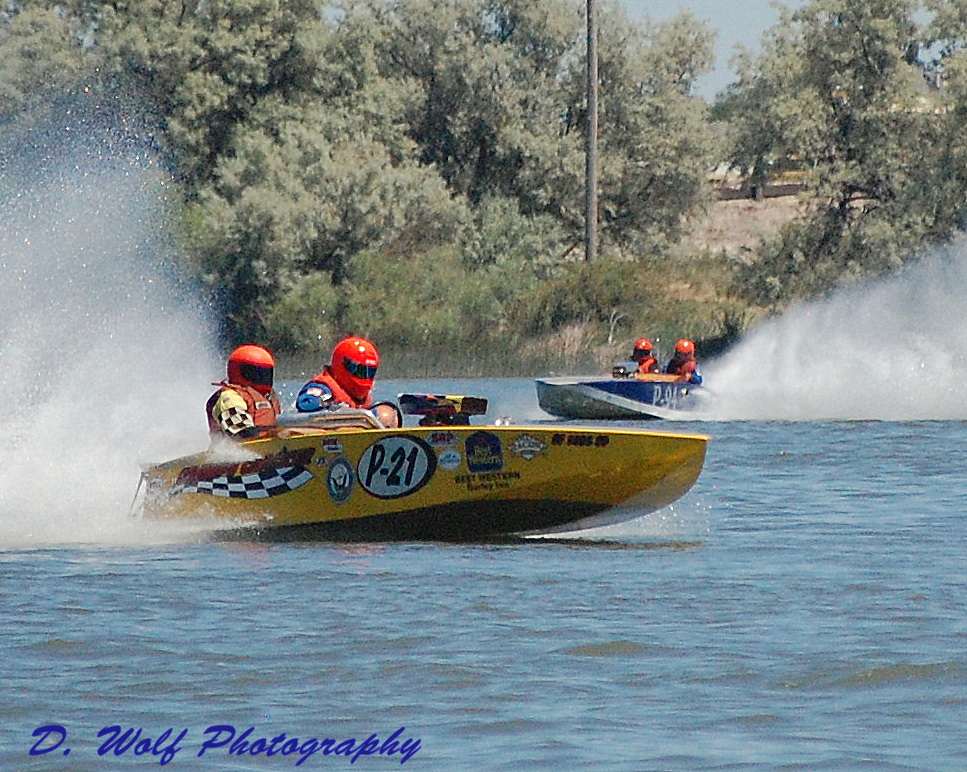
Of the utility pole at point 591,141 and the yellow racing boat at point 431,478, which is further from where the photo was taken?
the utility pole at point 591,141

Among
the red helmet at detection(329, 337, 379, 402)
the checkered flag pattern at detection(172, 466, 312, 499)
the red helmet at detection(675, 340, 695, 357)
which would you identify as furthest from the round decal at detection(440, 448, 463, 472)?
the red helmet at detection(675, 340, 695, 357)

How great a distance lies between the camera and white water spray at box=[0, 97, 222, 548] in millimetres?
12867

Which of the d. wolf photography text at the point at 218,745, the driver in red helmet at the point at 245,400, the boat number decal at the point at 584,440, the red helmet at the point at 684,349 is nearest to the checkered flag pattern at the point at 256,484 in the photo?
the driver in red helmet at the point at 245,400

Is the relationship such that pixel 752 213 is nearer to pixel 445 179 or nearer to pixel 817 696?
pixel 445 179

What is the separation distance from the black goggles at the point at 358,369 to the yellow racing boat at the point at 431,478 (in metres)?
0.32

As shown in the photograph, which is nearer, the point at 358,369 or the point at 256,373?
the point at 256,373

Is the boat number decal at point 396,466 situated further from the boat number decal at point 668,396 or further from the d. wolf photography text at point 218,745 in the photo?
the boat number decal at point 668,396

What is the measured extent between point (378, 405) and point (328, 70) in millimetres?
34012

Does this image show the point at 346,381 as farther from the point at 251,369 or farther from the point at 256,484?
the point at 256,484

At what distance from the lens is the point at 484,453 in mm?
11141

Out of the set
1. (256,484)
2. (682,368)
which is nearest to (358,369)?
(256,484)

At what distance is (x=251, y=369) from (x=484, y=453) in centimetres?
151

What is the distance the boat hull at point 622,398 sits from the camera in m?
24.4

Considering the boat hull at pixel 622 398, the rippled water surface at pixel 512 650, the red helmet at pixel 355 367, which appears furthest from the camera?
the boat hull at pixel 622 398
